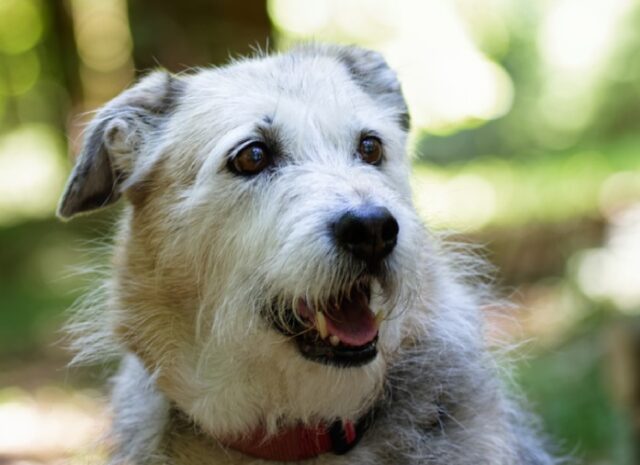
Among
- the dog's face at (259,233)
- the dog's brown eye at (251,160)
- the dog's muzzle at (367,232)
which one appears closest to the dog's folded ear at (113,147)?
the dog's face at (259,233)

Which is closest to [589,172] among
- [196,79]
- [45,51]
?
[45,51]

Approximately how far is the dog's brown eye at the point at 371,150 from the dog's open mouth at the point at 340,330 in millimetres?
650

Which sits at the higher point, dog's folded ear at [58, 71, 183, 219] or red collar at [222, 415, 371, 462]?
dog's folded ear at [58, 71, 183, 219]

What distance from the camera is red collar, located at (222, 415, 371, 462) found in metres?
3.48

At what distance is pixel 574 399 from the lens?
6949 mm

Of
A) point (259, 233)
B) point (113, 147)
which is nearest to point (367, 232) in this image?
point (259, 233)

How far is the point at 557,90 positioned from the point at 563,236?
9.17 meters

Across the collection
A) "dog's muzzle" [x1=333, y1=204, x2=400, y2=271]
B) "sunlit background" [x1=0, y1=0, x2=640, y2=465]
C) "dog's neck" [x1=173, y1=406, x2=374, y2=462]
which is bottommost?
"sunlit background" [x1=0, y1=0, x2=640, y2=465]

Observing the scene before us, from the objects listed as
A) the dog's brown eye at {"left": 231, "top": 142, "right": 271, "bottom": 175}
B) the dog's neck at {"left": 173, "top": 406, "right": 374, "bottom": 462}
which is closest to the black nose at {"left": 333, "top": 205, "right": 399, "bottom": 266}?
the dog's brown eye at {"left": 231, "top": 142, "right": 271, "bottom": 175}

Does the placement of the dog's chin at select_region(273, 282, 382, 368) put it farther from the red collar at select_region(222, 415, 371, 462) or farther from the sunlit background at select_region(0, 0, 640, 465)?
the sunlit background at select_region(0, 0, 640, 465)

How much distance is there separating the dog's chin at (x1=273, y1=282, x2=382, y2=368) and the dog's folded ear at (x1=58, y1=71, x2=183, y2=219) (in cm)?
103

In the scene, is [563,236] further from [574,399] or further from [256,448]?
[256,448]

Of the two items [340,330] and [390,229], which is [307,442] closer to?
[340,330]

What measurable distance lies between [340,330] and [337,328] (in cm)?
1
